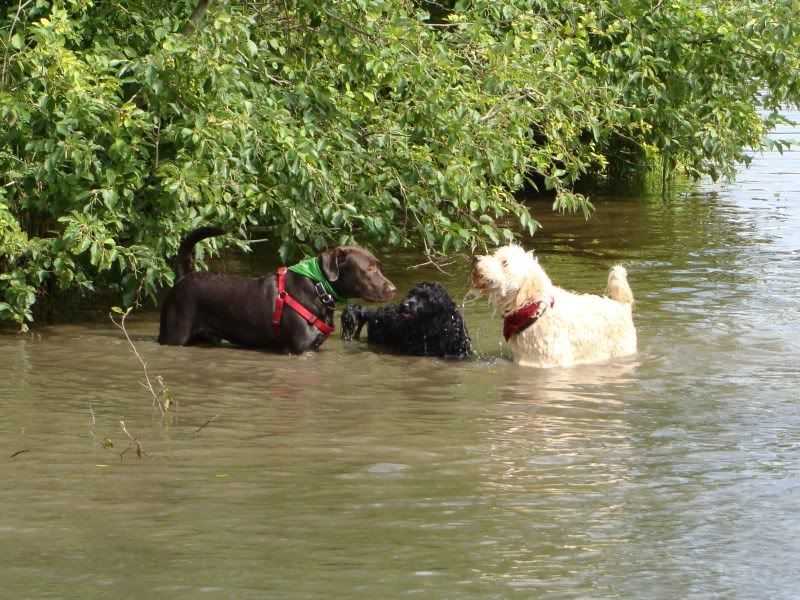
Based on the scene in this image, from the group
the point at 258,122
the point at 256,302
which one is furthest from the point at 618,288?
the point at 258,122

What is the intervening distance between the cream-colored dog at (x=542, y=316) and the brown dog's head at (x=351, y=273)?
0.90 meters

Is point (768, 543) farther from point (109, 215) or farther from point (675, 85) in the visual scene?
point (675, 85)

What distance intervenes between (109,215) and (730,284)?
19.7ft

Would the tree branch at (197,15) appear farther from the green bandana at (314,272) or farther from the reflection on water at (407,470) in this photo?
the reflection on water at (407,470)

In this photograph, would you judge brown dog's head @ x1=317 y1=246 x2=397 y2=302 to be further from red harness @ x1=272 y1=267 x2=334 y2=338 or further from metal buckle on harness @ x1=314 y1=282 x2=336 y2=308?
red harness @ x1=272 y1=267 x2=334 y2=338

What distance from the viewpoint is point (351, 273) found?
31.9 ft

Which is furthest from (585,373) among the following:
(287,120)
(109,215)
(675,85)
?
(675,85)

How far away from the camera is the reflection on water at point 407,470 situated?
193 inches

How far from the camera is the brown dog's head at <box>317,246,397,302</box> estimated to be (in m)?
9.73

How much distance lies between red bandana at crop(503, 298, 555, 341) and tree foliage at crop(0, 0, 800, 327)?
1.84 metres

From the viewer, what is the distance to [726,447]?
686 centimetres

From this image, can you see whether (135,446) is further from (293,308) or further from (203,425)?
(293,308)

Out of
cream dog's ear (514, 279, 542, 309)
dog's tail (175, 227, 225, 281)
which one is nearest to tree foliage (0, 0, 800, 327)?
dog's tail (175, 227, 225, 281)

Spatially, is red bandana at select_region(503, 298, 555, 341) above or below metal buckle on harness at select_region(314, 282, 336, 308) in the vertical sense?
below
